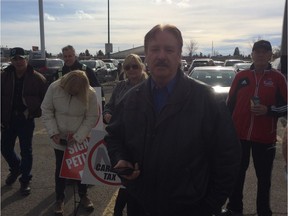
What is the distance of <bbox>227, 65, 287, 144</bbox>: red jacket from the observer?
4.18 m

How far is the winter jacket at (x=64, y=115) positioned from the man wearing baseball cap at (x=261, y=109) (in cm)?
190

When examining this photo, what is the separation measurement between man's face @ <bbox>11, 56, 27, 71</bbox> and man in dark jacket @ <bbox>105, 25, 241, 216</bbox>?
11.0ft

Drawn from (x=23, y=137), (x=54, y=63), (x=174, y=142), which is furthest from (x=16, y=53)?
(x=54, y=63)

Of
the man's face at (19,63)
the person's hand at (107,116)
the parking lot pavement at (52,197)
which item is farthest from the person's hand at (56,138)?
the man's face at (19,63)

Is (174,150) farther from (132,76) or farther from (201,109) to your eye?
(132,76)

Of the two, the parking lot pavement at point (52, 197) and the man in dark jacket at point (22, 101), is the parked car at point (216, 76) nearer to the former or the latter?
the parking lot pavement at point (52, 197)

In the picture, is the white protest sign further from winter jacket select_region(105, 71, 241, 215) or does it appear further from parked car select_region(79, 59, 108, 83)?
parked car select_region(79, 59, 108, 83)

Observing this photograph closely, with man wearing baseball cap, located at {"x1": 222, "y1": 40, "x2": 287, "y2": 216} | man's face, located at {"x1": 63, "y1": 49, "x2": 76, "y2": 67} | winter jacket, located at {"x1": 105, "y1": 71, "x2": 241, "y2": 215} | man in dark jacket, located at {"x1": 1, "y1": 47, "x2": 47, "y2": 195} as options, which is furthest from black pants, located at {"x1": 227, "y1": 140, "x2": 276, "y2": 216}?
man in dark jacket, located at {"x1": 1, "y1": 47, "x2": 47, "y2": 195}

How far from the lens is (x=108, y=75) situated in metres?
29.8

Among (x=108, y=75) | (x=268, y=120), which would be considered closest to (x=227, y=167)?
(x=268, y=120)

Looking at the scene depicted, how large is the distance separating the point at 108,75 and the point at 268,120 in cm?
2605

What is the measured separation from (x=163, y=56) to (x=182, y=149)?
24.2 inches

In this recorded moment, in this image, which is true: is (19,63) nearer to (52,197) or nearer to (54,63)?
(52,197)

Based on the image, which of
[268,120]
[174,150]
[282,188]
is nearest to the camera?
[174,150]
